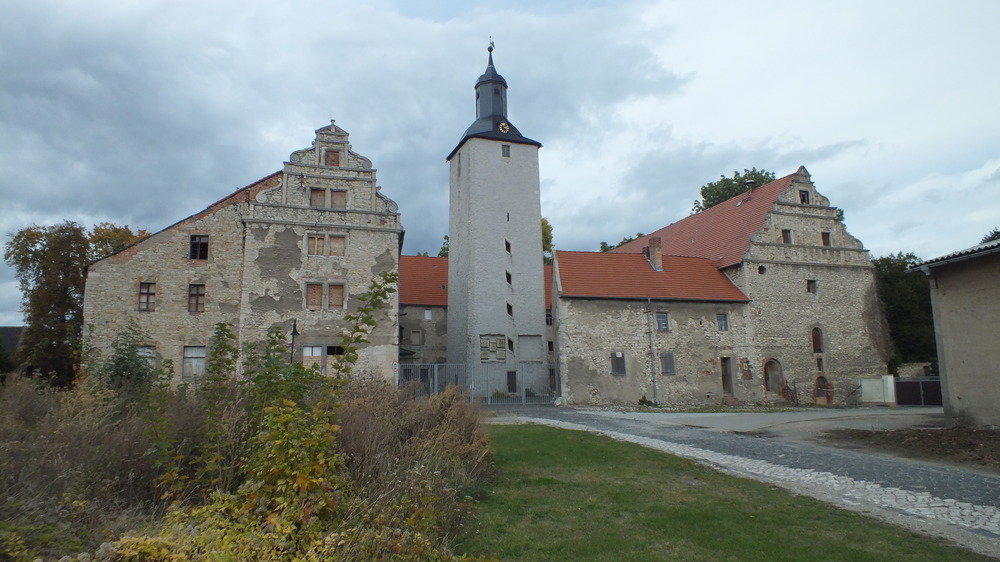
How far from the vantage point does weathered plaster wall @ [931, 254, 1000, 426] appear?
15297mm

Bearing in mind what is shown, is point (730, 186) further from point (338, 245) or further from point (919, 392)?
point (338, 245)

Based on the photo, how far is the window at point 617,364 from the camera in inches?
1185

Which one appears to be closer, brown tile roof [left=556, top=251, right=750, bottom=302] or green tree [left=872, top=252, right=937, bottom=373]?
brown tile roof [left=556, top=251, right=750, bottom=302]

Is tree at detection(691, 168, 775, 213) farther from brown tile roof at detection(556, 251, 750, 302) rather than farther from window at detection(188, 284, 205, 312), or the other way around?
window at detection(188, 284, 205, 312)

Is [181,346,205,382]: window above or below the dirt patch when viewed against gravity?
above

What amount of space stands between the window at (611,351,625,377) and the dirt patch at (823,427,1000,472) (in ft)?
46.2

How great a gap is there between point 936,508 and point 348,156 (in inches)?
997

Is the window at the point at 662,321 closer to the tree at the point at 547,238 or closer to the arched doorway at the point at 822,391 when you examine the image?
the arched doorway at the point at 822,391

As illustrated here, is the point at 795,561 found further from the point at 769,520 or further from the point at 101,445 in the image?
the point at 101,445

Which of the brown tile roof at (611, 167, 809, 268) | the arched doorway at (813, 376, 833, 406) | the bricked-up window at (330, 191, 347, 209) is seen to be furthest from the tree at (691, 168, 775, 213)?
the bricked-up window at (330, 191, 347, 209)

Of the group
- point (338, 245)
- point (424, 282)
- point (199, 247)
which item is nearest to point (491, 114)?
point (424, 282)

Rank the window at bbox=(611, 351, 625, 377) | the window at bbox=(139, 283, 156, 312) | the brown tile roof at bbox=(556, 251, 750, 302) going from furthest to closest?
the brown tile roof at bbox=(556, 251, 750, 302) → the window at bbox=(611, 351, 625, 377) → the window at bbox=(139, 283, 156, 312)

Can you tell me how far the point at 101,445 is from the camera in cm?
571

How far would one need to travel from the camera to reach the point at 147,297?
2609 centimetres
